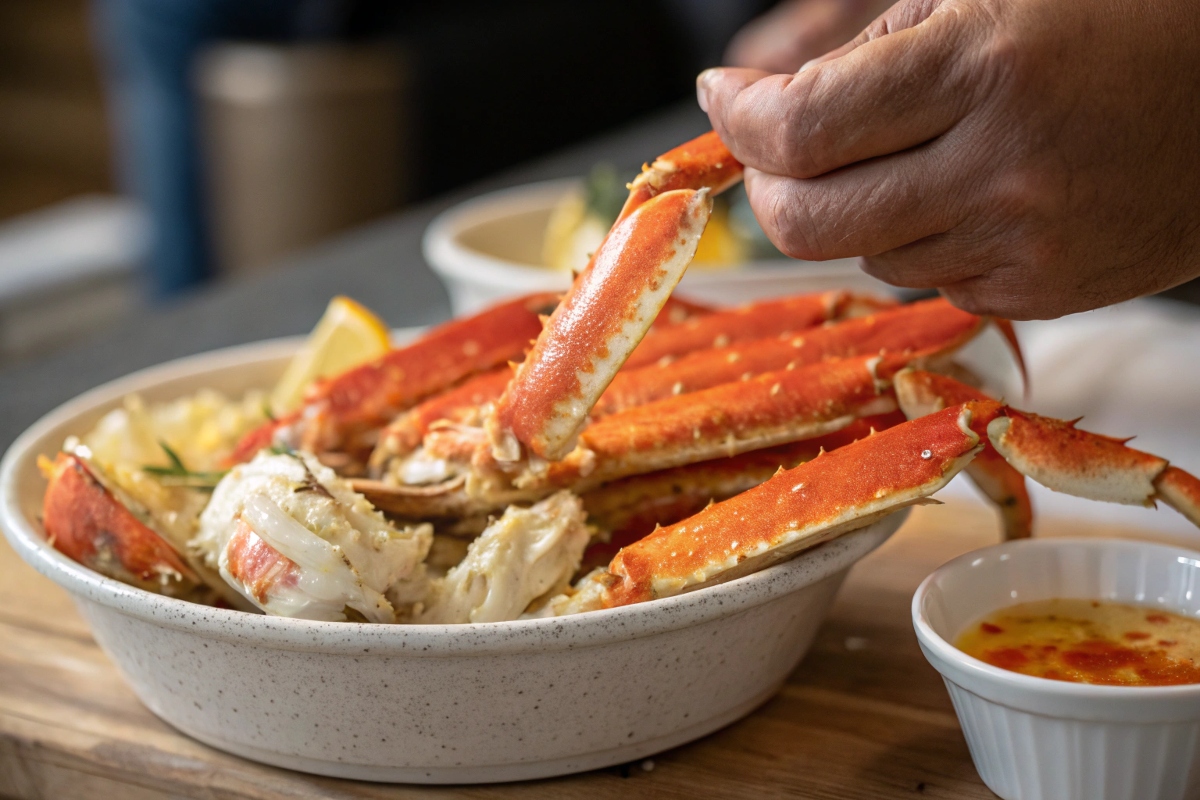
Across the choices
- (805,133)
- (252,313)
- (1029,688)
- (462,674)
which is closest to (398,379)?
(462,674)

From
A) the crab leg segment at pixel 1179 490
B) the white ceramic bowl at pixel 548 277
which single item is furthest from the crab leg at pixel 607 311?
the white ceramic bowl at pixel 548 277

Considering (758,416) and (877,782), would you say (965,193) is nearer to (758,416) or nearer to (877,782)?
(758,416)

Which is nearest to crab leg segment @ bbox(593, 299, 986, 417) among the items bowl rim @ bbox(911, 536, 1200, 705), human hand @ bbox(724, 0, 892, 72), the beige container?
bowl rim @ bbox(911, 536, 1200, 705)

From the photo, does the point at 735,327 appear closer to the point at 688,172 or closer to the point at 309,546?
the point at 688,172

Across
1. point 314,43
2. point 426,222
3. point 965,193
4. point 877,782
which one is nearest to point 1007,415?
point 965,193

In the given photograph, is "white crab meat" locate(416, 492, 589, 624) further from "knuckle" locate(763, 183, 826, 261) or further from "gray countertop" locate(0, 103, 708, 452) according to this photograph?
"gray countertop" locate(0, 103, 708, 452)

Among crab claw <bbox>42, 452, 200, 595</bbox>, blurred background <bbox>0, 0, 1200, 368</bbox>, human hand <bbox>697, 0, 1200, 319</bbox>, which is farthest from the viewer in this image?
blurred background <bbox>0, 0, 1200, 368</bbox>

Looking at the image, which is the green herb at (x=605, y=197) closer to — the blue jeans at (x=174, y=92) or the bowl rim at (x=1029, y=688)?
the bowl rim at (x=1029, y=688)
